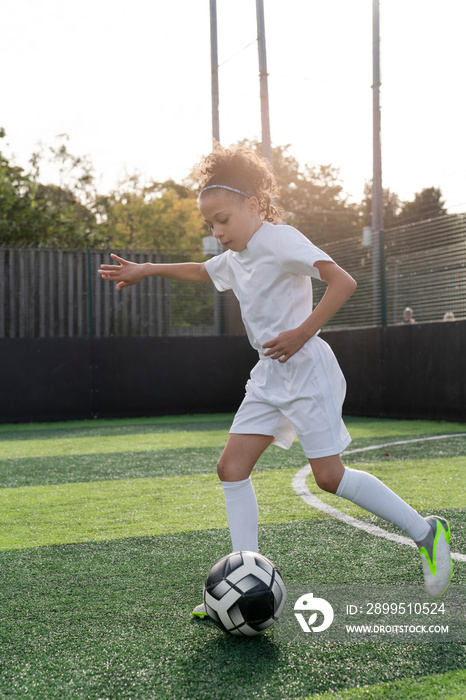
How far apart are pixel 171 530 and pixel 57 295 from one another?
986 cm

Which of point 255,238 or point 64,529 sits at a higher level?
point 255,238

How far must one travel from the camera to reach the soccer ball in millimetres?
2490

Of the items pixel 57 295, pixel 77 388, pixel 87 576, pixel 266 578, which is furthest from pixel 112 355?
pixel 266 578

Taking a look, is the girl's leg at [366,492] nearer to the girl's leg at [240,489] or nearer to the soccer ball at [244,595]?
the girl's leg at [240,489]

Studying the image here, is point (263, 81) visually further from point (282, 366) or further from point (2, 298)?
point (282, 366)

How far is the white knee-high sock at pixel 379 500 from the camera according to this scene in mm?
2799

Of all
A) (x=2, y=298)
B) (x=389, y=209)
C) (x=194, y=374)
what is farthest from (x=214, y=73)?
(x=389, y=209)

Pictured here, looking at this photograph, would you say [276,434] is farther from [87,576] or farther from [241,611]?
[87,576]

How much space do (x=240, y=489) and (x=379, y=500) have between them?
540 mm

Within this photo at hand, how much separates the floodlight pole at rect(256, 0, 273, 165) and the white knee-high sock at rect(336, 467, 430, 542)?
12.7 meters

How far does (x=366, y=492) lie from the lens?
2.80 meters

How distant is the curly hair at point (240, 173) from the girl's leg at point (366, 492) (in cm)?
112

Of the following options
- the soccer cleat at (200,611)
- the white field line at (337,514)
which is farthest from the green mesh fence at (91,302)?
the soccer cleat at (200,611)

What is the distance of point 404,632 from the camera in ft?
8.24
